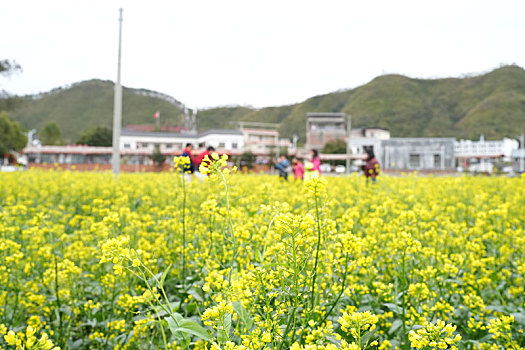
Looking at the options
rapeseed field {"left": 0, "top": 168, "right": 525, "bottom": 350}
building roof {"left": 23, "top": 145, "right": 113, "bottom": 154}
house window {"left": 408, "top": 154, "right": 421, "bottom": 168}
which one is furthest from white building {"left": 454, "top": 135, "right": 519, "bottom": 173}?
rapeseed field {"left": 0, "top": 168, "right": 525, "bottom": 350}

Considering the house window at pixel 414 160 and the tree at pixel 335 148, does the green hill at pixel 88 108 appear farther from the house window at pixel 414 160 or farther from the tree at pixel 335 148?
the house window at pixel 414 160

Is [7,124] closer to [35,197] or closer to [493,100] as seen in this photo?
[35,197]

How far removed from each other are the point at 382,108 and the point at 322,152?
263ft

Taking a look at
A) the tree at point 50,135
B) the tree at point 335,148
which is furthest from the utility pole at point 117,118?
the tree at point 50,135

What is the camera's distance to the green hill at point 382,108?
100875 mm

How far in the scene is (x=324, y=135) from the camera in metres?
59.3

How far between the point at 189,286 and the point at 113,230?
0.64m

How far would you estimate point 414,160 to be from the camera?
45125 mm

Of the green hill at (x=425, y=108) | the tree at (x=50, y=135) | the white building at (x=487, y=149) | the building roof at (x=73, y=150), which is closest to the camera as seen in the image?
the building roof at (x=73, y=150)

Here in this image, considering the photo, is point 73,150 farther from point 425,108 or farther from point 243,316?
point 425,108

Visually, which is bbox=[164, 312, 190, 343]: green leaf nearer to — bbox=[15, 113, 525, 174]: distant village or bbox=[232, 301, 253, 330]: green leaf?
bbox=[232, 301, 253, 330]: green leaf

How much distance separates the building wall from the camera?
4353 cm

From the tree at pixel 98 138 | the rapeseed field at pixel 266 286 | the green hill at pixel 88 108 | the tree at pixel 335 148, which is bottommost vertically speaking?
the rapeseed field at pixel 266 286

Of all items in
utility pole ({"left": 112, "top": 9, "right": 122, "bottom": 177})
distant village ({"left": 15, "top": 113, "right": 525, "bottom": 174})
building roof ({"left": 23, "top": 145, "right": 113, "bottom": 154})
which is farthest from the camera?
building roof ({"left": 23, "top": 145, "right": 113, "bottom": 154})
